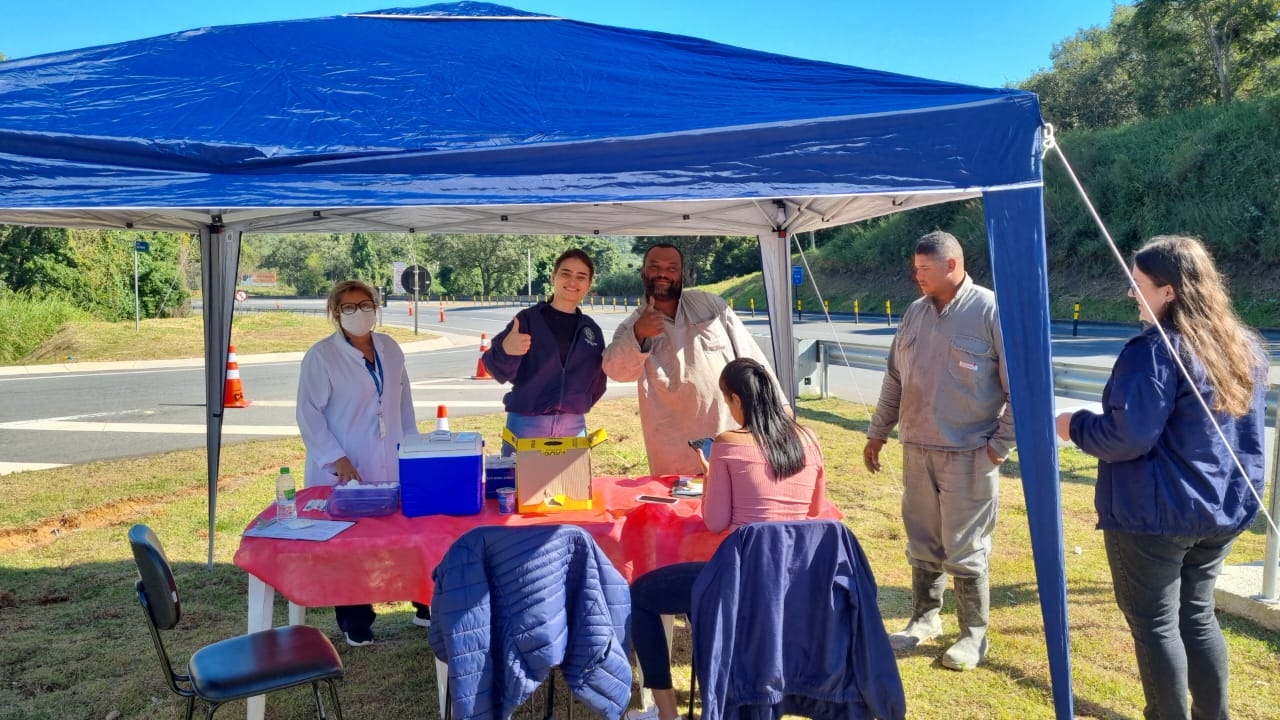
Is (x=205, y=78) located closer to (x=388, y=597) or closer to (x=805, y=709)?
(x=388, y=597)

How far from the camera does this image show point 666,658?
8.58ft

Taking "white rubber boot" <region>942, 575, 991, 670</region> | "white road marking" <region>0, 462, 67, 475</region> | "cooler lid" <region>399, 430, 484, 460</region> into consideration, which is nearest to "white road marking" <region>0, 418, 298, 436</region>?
"white road marking" <region>0, 462, 67, 475</region>

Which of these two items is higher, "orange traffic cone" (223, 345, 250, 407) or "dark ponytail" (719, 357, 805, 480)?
"dark ponytail" (719, 357, 805, 480)

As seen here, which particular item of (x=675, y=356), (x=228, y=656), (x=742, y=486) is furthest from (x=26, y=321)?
(x=742, y=486)

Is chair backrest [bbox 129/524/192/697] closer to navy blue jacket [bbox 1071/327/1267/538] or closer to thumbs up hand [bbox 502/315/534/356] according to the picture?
thumbs up hand [bbox 502/315/534/356]

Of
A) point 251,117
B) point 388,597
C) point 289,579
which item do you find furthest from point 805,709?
point 251,117

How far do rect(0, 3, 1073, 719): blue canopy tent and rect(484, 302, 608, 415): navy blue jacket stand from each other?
2.66 feet

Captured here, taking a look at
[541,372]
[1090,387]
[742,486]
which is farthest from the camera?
[1090,387]

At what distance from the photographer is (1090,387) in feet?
21.6

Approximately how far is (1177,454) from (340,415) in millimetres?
2906

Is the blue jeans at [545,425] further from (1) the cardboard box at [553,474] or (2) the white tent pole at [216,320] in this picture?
(2) the white tent pole at [216,320]

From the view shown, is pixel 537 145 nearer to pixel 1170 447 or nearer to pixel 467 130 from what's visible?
pixel 467 130

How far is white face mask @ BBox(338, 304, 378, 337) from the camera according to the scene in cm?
348

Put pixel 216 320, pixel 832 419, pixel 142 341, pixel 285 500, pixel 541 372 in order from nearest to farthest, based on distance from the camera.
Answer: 1. pixel 285 500
2. pixel 541 372
3. pixel 216 320
4. pixel 832 419
5. pixel 142 341
